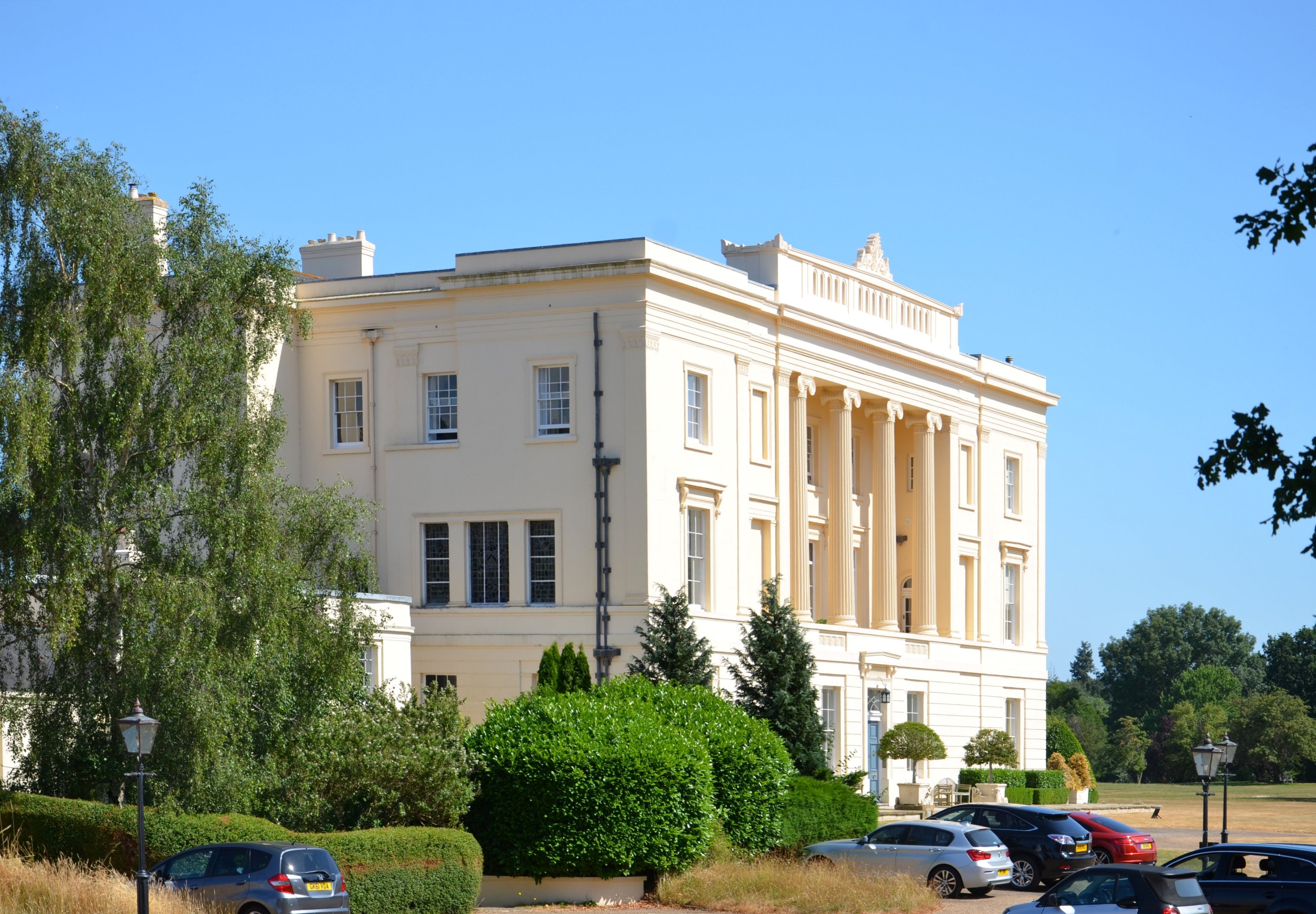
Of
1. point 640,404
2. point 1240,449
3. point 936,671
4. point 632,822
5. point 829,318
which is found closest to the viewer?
point 1240,449

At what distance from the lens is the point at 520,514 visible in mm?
47844

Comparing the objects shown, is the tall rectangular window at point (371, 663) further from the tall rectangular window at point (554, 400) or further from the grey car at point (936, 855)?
the grey car at point (936, 855)

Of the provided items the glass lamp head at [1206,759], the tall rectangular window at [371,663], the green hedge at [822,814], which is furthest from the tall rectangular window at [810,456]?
the glass lamp head at [1206,759]

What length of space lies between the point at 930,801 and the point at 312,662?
95.5 ft

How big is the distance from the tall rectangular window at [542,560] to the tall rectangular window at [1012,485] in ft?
81.8

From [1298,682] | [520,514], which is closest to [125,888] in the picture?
[520,514]

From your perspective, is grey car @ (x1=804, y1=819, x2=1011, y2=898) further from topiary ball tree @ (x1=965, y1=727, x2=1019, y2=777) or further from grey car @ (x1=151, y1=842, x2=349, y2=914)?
topiary ball tree @ (x1=965, y1=727, x2=1019, y2=777)

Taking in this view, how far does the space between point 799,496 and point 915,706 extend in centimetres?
1022

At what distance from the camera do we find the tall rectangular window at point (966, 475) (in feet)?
209

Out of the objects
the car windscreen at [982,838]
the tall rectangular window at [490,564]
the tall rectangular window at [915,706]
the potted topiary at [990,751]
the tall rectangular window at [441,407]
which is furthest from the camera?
the potted topiary at [990,751]

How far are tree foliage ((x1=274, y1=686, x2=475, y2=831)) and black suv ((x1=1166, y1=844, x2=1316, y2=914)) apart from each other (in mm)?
12285

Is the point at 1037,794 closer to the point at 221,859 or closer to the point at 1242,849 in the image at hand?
the point at 1242,849

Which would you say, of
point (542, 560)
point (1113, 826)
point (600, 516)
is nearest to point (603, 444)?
point (600, 516)

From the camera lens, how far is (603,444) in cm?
4731
